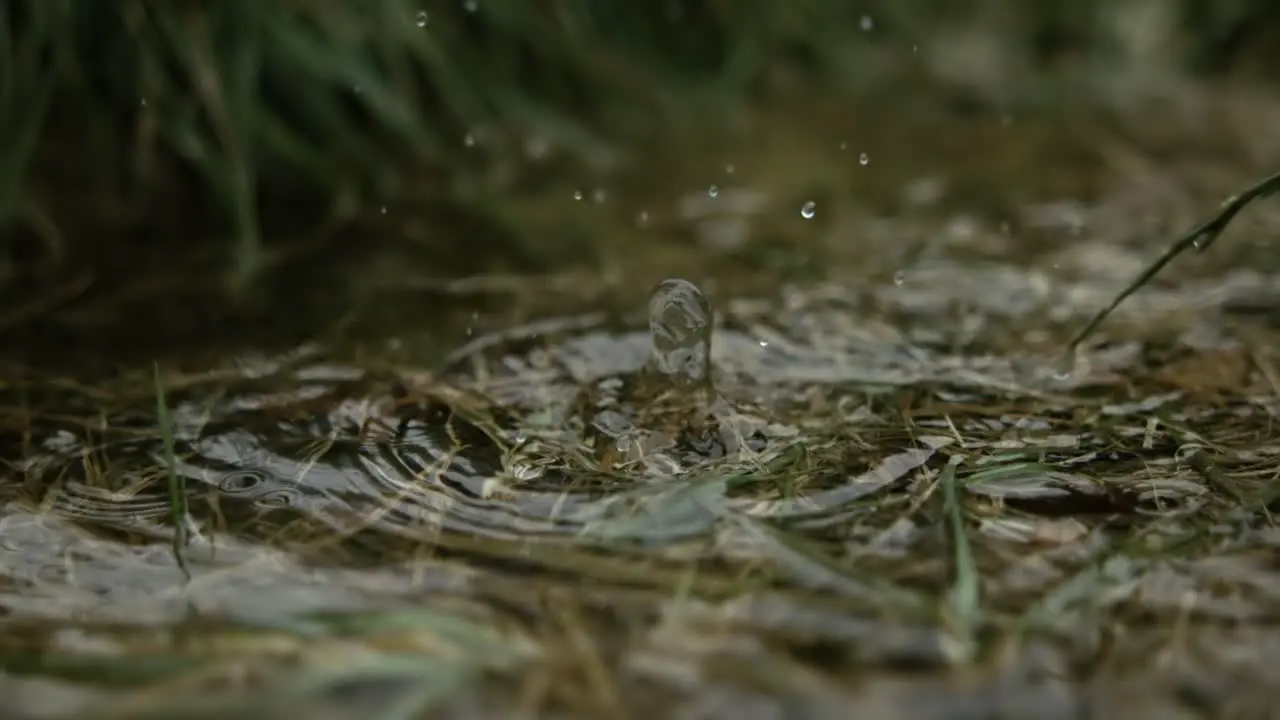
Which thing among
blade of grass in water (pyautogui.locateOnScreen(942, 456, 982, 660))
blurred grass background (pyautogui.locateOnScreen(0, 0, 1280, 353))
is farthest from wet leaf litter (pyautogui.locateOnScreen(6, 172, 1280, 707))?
blurred grass background (pyautogui.locateOnScreen(0, 0, 1280, 353))

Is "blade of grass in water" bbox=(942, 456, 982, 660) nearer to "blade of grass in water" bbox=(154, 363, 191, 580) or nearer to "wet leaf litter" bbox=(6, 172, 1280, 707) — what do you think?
"wet leaf litter" bbox=(6, 172, 1280, 707)

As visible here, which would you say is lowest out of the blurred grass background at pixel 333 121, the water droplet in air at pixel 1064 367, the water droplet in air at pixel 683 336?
the water droplet in air at pixel 683 336

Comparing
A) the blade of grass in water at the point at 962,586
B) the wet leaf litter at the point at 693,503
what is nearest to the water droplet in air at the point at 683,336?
the wet leaf litter at the point at 693,503

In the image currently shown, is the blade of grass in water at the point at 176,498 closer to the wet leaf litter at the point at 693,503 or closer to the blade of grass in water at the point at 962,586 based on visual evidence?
the wet leaf litter at the point at 693,503

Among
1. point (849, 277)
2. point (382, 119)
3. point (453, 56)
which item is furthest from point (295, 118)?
point (849, 277)

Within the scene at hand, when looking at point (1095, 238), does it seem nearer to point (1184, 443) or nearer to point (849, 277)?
point (849, 277)

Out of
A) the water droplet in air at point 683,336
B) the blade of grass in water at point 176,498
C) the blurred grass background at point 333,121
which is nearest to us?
the blade of grass in water at point 176,498
